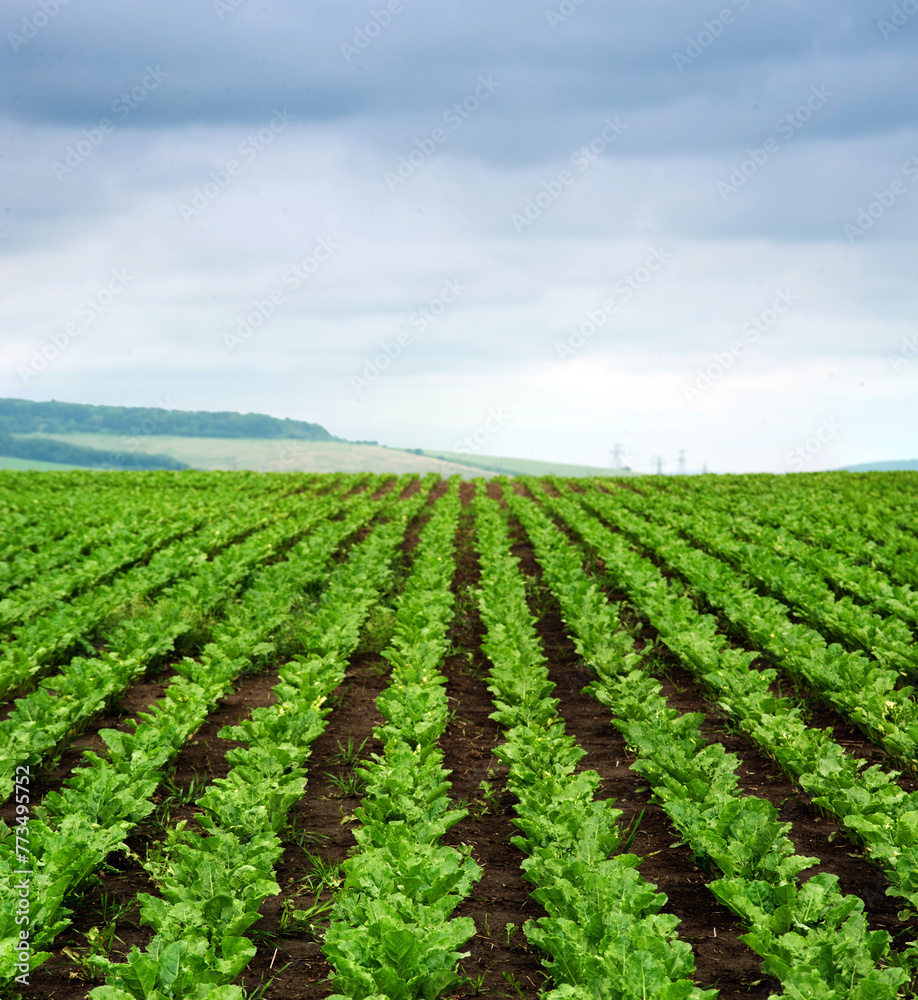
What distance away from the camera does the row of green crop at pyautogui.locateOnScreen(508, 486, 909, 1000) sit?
3494 millimetres

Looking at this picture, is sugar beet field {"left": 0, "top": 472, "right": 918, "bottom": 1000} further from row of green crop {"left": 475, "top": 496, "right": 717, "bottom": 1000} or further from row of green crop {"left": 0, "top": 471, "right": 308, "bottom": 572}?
row of green crop {"left": 0, "top": 471, "right": 308, "bottom": 572}

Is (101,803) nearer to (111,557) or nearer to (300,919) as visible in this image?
(300,919)

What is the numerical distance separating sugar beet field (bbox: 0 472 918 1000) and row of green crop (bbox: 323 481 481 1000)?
0.02 meters

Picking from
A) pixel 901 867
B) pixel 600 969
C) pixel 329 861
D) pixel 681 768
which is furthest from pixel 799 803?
pixel 329 861

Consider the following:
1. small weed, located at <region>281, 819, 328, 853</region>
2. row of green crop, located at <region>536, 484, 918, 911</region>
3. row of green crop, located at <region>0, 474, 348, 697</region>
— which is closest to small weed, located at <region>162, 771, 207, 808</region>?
small weed, located at <region>281, 819, 328, 853</region>

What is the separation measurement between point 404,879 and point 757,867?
2047 millimetres

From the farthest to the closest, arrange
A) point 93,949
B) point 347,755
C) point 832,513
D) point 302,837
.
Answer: point 832,513
point 347,755
point 302,837
point 93,949

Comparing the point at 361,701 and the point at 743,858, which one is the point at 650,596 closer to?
the point at 361,701

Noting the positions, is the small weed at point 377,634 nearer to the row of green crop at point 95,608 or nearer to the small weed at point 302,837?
A: the row of green crop at point 95,608

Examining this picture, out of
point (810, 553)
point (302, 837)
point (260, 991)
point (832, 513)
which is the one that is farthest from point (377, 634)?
point (832, 513)

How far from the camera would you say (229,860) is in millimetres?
4410

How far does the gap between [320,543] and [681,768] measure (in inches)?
411

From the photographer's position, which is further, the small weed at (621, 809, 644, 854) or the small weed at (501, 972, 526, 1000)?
the small weed at (621, 809, 644, 854)

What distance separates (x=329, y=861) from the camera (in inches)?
200
